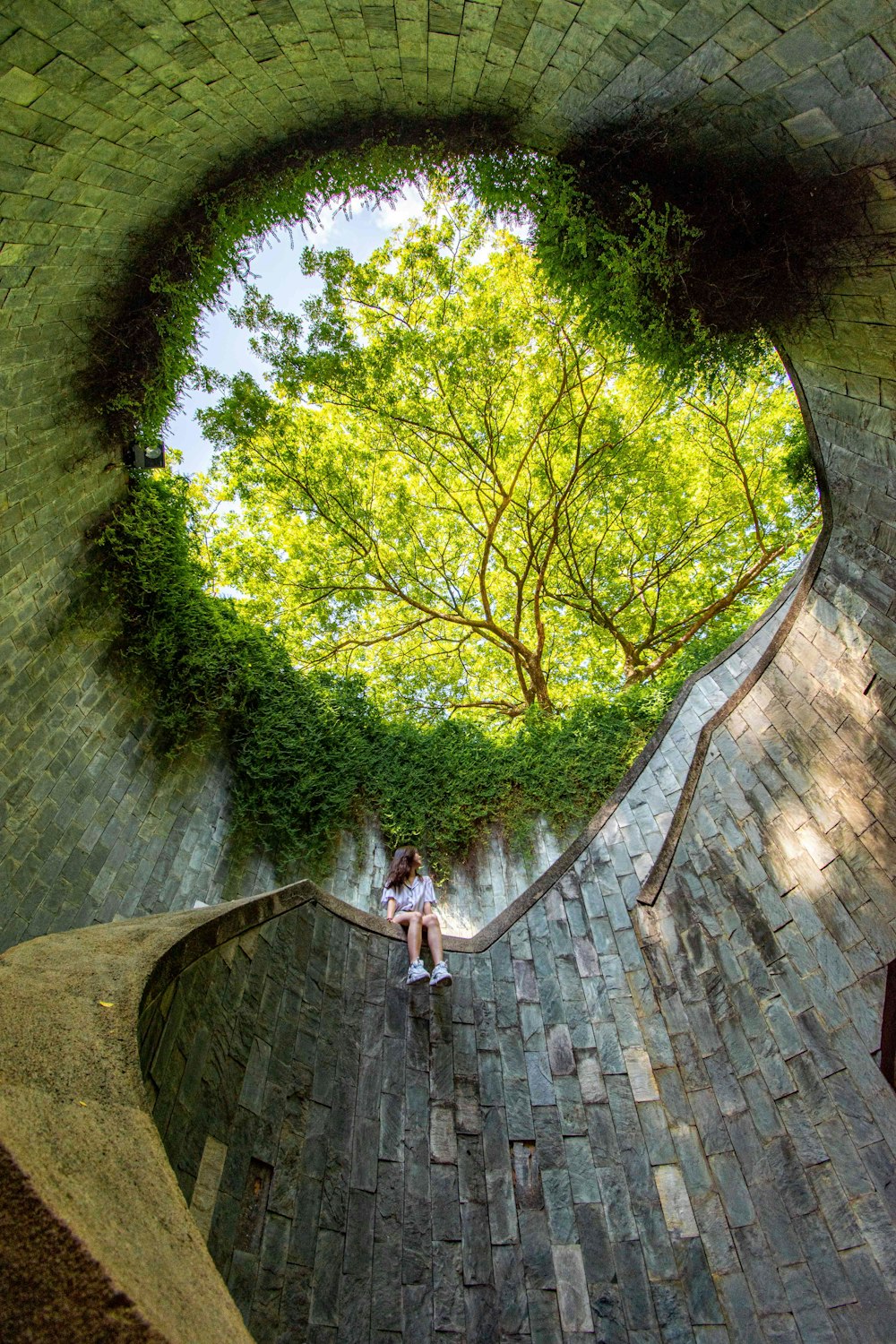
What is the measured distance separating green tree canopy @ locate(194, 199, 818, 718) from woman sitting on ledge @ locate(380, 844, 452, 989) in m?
4.70

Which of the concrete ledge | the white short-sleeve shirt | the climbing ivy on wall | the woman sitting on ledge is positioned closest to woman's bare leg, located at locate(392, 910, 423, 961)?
the woman sitting on ledge

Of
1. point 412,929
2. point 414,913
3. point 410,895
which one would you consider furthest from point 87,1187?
point 410,895

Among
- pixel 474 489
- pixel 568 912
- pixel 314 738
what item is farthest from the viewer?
pixel 474 489

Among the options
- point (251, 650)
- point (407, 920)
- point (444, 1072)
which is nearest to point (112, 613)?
point (251, 650)

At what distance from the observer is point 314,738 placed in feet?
27.5

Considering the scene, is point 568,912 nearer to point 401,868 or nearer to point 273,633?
point 401,868

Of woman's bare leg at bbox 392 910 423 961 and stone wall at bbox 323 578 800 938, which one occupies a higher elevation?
stone wall at bbox 323 578 800 938

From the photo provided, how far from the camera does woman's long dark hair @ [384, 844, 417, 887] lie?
558cm

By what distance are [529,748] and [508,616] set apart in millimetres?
5497

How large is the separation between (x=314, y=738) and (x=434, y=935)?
156 inches

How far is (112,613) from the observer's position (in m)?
6.73

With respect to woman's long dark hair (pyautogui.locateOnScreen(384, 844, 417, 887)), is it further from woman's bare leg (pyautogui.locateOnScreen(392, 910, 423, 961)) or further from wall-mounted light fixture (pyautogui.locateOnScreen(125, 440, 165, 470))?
wall-mounted light fixture (pyautogui.locateOnScreen(125, 440, 165, 470))

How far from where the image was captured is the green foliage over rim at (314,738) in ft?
23.4

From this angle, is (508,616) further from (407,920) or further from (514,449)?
(407,920)
